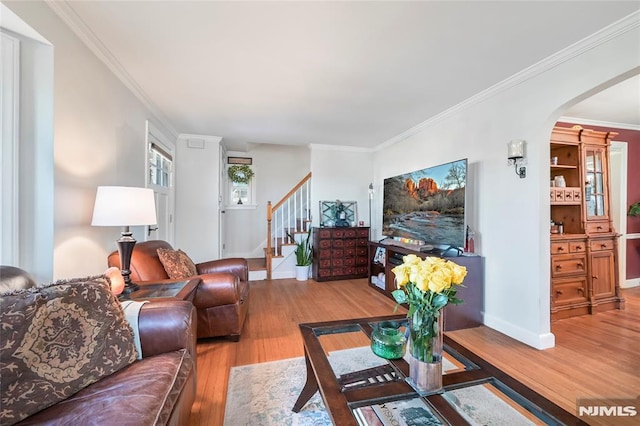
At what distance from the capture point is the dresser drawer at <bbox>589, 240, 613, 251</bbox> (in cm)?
290

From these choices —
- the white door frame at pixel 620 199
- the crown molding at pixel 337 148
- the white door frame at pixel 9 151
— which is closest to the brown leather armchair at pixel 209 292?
the white door frame at pixel 9 151

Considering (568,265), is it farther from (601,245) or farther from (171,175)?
(171,175)

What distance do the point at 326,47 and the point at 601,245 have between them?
3.61 meters

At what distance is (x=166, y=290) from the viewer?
1820 millimetres

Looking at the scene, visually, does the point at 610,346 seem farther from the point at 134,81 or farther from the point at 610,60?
the point at 134,81

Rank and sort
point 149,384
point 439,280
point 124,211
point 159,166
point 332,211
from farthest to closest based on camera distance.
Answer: point 332,211, point 159,166, point 124,211, point 149,384, point 439,280

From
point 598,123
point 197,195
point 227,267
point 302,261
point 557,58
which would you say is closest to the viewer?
point 557,58

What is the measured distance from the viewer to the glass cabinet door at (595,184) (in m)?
3.01

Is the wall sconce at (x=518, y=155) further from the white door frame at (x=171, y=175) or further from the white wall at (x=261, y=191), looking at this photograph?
the white wall at (x=261, y=191)

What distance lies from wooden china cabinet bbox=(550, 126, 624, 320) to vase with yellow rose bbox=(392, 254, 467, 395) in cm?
255

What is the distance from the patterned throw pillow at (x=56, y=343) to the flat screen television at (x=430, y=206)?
271 cm

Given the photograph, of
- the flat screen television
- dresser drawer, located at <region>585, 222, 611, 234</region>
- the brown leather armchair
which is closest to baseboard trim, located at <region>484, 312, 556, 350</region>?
the flat screen television

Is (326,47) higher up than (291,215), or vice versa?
(326,47)

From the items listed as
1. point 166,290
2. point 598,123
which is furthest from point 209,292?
point 598,123
